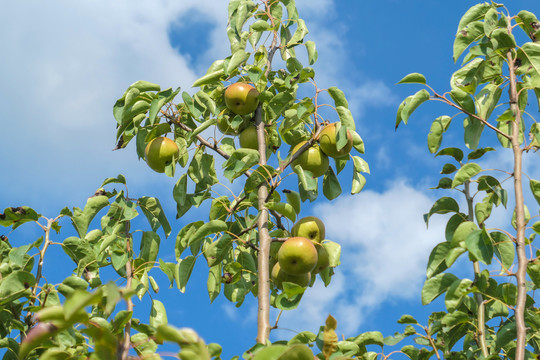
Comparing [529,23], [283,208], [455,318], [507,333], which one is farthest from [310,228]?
[529,23]

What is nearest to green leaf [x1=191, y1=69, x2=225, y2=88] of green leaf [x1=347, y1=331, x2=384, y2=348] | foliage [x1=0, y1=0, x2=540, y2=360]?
foliage [x1=0, y1=0, x2=540, y2=360]

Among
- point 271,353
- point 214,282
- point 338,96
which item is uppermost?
point 338,96

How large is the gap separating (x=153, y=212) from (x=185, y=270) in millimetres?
668

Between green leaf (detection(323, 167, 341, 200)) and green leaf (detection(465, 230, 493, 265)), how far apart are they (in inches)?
54.1

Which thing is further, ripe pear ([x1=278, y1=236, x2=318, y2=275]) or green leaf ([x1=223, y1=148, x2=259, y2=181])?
green leaf ([x1=223, y1=148, x2=259, y2=181])

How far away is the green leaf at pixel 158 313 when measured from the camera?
11.0ft

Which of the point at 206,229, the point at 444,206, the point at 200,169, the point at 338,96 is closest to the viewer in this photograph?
the point at 444,206

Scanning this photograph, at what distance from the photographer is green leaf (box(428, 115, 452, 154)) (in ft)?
11.4

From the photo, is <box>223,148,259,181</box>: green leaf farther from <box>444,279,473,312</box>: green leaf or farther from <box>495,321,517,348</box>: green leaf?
<box>495,321,517,348</box>: green leaf

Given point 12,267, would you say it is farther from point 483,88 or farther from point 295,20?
point 483,88

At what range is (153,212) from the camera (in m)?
4.08

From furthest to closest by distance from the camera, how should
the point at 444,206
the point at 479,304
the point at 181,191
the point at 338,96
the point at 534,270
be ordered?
the point at 181,191 → the point at 338,96 → the point at 444,206 → the point at 479,304 → the point at 534,270

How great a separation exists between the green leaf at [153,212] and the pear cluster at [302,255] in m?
0.91

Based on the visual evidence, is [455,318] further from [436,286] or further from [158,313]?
[158,313]
